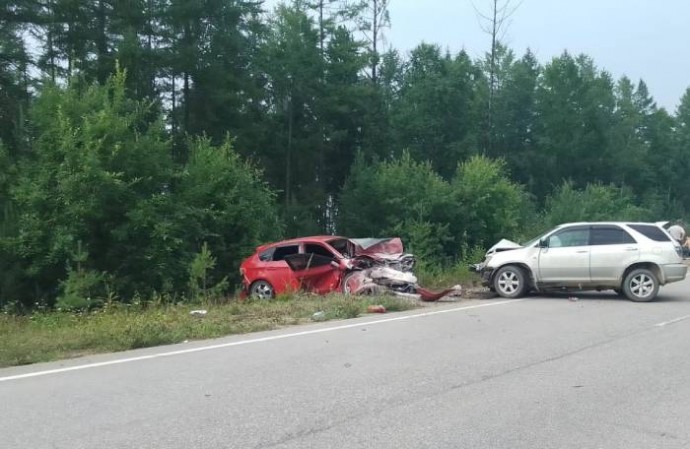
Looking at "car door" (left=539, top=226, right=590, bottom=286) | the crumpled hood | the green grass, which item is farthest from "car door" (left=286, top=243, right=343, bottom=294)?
"car door" (left=539, top=226, right=590, bottom=286)

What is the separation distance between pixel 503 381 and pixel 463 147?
44959 mm

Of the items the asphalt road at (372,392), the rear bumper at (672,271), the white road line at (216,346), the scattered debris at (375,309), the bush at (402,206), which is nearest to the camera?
the asphalt road at (372,392)

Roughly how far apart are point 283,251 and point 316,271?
1275 millimetres

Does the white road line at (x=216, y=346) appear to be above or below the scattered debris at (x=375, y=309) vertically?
below

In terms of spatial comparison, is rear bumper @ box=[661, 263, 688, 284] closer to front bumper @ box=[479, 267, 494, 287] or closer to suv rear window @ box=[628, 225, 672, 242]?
suv rear window @ box=[628, 225, 672, 242]

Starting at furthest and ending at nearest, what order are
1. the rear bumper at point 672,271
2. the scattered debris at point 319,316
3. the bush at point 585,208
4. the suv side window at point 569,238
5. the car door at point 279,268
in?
1. the bush at point 585,208
2. the car door at point 279,268
3. the suv side window at point 569,238
4. the rear bumper at point 672,271
5. the scattered debris at point 319,316

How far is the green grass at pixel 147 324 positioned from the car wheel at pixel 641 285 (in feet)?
16.2

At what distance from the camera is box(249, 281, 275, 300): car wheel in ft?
56.4

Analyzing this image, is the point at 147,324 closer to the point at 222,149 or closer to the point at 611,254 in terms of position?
the point at 611,254

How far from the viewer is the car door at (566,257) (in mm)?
15273

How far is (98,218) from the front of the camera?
66.6 feet

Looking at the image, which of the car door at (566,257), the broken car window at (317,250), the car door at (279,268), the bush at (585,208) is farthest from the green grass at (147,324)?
the bush at (585,208)

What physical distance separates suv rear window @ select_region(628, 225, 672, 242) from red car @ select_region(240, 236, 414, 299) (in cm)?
553

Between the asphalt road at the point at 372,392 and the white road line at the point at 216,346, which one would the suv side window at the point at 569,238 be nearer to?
the white road line at the point at 216,346
